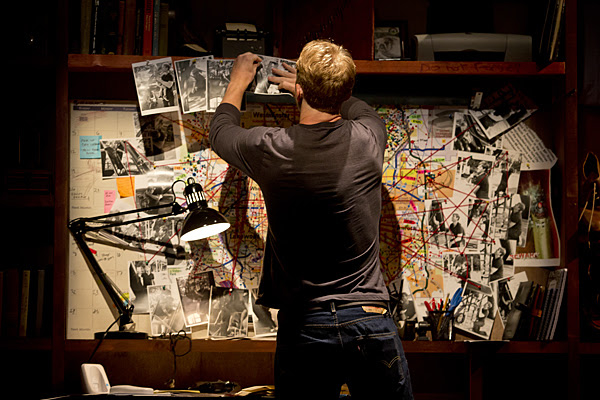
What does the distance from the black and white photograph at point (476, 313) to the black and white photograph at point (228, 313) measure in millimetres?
924

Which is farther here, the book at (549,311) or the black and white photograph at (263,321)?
the black and white photograph at (263,321)

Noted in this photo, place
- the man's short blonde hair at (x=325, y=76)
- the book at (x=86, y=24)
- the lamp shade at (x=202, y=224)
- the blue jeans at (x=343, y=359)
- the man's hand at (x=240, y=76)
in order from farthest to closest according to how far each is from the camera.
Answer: the book at (x=86, y=24)
the lamp shade at (x=202, y=224)
the man's hand at (x=240, y=76)
the man's short blonde hair at (x=325, y=76)
the blue jeans at (x=343, y=359)

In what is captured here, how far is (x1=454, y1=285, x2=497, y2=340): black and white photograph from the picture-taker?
8.48 ft

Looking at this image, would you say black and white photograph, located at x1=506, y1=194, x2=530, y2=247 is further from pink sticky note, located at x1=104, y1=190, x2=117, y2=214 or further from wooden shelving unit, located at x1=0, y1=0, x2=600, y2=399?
pink sticky note, located at x1=104, y1=190, x2=117, y2=214

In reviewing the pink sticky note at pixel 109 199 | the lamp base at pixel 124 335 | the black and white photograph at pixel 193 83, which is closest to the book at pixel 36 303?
the lamp base at pixel 124 335

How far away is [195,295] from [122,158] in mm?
685

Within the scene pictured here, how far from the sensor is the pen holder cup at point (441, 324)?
8.14ft

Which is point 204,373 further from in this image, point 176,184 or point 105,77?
point 105,77

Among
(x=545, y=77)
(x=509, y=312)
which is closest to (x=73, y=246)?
(x=509, y=312)

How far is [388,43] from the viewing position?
2.60 m

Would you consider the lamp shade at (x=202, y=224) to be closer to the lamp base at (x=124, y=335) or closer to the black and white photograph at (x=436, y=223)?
the lamp base at (x=124, y=335)

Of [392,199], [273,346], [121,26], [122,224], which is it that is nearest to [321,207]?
[273,346]

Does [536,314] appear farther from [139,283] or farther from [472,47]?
[139,283]

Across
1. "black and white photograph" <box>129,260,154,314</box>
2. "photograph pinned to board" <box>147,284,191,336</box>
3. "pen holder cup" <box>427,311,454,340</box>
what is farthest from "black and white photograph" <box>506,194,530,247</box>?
"black and white photograph" <box>129,260,154,314</box>
